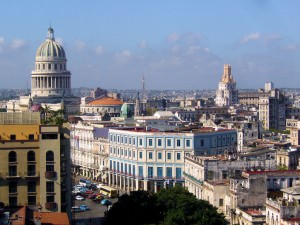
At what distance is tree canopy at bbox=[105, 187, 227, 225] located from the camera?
205 feet

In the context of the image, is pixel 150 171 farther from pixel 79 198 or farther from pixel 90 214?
pixel 90 214

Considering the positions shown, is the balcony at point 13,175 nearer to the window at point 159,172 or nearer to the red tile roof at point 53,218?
the red tile roof at point 53,218

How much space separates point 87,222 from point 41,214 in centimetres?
2854

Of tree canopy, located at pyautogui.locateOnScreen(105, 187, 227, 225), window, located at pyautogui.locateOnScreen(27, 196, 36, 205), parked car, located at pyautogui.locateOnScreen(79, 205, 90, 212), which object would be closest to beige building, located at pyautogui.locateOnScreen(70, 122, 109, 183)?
parked car, located at pyautogui.locateOnScreen(79, 205, 90, 212)

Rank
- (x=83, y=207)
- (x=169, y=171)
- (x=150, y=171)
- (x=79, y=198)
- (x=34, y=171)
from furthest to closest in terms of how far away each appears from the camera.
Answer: (x=150, y=171), (x=169, y=171), (x=79, y=198), (x=83, y=207), (x=34, y=171)

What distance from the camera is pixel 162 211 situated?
6700 centimetres

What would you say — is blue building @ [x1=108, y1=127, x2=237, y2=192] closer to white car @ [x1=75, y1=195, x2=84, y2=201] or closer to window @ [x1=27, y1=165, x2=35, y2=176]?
white car @ [x1=75, y1=195, x2=84, y2=201]

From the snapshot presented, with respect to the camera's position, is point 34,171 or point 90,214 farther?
point 90,214

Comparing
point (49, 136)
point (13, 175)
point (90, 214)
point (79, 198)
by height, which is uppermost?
point (49, 136)

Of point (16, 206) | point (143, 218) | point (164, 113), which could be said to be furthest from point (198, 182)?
point (164, 113)

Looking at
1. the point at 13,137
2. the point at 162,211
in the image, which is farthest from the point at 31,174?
the point at 162,211

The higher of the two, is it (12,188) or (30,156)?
(30,156)

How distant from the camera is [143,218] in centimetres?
6506

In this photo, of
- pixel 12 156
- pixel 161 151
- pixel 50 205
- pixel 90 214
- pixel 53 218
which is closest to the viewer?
pixel 53 218
